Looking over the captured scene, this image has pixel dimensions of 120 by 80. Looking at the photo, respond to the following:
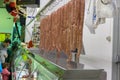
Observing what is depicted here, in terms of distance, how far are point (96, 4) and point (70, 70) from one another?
420mm

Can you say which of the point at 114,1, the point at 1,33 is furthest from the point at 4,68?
the point at 114,1

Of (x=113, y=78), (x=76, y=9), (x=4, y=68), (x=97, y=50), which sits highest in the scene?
(x=76, y=9)

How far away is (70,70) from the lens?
143 cm

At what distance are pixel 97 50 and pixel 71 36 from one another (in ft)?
0.88

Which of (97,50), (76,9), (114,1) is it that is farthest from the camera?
(97,50)

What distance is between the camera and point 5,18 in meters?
11.5

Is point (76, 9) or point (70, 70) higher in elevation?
point (76, 9)

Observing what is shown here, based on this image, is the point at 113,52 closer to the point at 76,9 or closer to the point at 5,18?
the point at 76,9

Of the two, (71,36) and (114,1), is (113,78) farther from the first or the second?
(114,1)

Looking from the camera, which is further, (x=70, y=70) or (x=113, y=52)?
(x=113, y=52)

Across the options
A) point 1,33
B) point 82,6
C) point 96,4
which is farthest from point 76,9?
point 1,33

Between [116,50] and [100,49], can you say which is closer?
[116,50]

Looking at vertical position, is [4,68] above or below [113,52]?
below

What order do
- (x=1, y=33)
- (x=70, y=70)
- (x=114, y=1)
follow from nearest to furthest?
1. (x=114, y=1)
2. (x=70, y=70)
3. (x=1, y=33)
